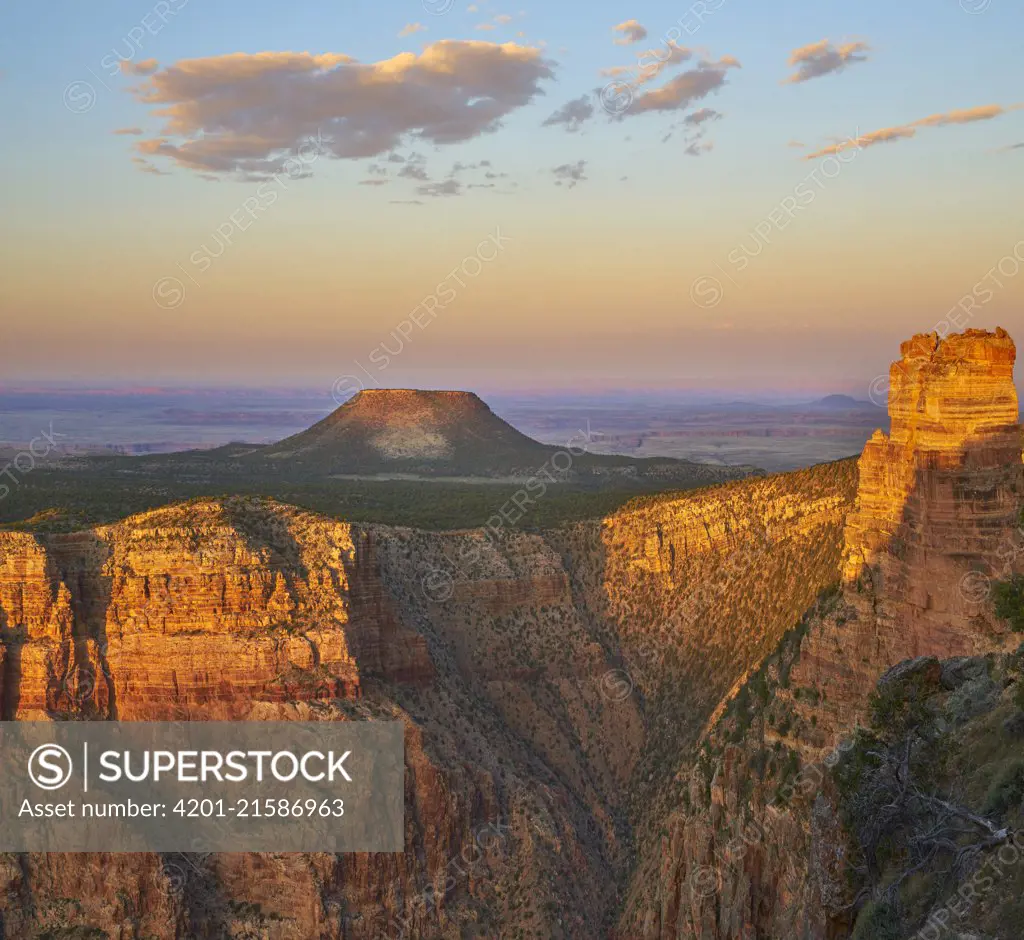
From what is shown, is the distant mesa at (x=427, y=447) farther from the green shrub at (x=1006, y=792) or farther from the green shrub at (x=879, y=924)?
the green shrub at (x=879, y=924)

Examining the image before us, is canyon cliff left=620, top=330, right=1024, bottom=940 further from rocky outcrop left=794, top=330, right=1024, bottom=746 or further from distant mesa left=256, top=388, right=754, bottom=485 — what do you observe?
distant mesa left=256, top=388, right=754, bottom=485

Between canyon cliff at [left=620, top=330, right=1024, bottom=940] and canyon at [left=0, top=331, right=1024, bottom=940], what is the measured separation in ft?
0.35

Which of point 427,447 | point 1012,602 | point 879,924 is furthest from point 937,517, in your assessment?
point 427,447

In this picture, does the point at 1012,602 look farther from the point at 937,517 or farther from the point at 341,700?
the point at 341,700

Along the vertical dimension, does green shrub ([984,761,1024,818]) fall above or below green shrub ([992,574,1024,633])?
below

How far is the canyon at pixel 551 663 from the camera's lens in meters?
38.6

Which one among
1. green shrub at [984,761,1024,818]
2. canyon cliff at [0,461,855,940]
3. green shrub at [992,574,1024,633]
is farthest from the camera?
canyon cliff at [0,461,855,940]

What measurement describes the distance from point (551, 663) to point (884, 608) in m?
35.0

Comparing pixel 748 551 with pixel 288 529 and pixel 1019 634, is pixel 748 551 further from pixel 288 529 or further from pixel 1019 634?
pixel 1019 634

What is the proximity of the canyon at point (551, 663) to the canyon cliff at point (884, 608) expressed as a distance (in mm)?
107

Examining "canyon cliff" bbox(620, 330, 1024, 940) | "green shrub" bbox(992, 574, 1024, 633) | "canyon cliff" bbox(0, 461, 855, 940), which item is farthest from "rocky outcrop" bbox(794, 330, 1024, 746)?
"canyon cliff" bbox(0, 461, 855, 940)

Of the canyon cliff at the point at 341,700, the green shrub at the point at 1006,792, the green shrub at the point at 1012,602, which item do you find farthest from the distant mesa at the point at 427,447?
the green shrub at the point at 1006,792

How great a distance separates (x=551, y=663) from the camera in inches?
2849

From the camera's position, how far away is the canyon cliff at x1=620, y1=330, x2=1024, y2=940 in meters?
37.4
